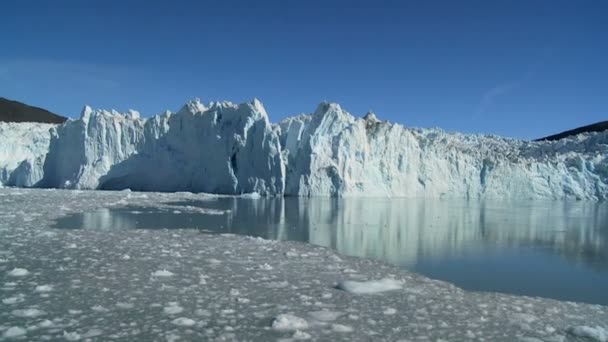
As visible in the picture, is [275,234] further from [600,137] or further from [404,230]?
[600,137]

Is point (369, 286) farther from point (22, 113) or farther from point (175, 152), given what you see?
point (22, 113)

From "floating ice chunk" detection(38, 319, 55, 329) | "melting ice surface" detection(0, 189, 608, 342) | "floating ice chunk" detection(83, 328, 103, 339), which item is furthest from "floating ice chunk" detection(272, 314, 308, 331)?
"floating ice chunk" detection(38, 319, 55, 329)

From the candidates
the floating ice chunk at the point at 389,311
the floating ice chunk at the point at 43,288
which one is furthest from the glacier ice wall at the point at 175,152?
the floating ice chunk at the point at 389,311

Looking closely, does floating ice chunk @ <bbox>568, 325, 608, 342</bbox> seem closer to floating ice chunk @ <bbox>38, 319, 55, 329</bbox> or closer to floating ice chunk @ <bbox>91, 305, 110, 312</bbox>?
floating ice chunk @ <bbox>91, 305, 110, 312</bbox>

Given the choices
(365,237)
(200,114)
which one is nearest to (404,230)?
(365,237)

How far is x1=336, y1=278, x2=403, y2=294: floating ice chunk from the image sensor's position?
511 centimetres

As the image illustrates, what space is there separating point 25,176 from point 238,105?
542 inches

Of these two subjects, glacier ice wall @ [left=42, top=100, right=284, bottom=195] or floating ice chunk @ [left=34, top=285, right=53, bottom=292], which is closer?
floating ice chunk @ [left=34, top=285, right=53, bottom=292]

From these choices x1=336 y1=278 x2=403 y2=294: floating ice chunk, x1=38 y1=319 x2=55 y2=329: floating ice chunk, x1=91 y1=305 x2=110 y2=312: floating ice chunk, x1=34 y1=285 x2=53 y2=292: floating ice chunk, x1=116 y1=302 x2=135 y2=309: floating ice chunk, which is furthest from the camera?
x1=336 y1=278 x2=403 y2=294: floating ice chunk

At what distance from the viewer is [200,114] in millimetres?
26969

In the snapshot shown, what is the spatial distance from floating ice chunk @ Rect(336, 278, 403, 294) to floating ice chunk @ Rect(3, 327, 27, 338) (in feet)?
9.56

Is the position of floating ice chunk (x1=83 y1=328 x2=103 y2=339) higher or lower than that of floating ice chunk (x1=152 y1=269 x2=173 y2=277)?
lower

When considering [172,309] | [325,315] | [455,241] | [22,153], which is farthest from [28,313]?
[22,153]

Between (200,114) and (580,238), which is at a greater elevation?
(200,114)
